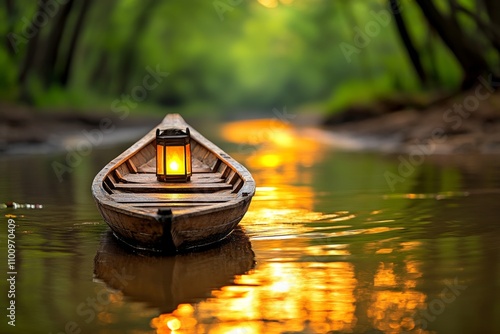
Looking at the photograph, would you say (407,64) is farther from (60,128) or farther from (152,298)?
(152,298)

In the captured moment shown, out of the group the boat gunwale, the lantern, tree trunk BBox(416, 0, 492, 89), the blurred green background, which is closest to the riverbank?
tree trunk BBox(416, 0, 492, 89)

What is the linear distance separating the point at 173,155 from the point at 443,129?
1423 cm

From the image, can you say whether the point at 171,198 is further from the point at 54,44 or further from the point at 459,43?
the point at 54,44

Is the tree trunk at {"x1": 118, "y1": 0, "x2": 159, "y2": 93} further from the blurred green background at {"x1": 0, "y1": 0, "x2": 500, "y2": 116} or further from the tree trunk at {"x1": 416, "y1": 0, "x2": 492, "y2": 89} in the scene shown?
the tree trunk at {"x1": 416, "y1": 0, "x2": 492, "y2": 89}

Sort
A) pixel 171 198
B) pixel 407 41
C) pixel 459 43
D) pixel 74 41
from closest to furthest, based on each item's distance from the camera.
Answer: pixel 171 198 < pixel 459 43 < pixel 407 41 < pixel 74 41

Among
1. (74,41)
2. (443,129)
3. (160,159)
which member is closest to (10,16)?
(74,41)

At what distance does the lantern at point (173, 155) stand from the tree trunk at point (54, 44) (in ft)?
61.0

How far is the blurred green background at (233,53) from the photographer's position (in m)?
28.4

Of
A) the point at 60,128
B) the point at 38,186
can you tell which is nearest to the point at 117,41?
the point at 60,128

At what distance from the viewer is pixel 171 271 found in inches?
318

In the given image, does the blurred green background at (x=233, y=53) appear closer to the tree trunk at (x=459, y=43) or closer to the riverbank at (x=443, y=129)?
the tree trunk at (x=459, y=43)

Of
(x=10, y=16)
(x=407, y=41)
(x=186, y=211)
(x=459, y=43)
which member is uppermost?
(x=10, y=16)

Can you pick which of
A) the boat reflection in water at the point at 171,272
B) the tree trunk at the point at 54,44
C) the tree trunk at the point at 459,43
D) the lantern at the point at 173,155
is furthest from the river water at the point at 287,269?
the tree trunk at the point at 54,44

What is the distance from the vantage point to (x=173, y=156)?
33.7ft
